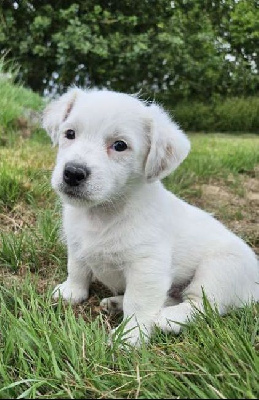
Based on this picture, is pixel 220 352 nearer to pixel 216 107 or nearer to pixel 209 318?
pixel 209 318

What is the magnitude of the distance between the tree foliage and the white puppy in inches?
520

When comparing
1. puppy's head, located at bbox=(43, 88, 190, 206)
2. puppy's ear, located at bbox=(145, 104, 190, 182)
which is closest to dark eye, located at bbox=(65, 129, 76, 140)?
puppy's head, located at bbox=(43, 88, 190, 206)

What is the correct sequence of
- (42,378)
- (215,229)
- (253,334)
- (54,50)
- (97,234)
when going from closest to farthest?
(42,378)
(253,334)
(97,234)
(215,229)
(54,50)

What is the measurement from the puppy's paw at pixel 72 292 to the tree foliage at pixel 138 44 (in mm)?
13198

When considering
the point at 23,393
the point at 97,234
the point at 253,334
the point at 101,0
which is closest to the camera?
the point at 23,393

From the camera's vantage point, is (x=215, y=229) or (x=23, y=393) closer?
(x=23, y=393)

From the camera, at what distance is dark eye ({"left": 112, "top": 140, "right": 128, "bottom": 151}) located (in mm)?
2898

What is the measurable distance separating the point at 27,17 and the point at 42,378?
55.9ft

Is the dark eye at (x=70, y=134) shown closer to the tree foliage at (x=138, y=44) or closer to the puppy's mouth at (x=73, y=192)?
the puppy's mouth at (x=73, y=192)

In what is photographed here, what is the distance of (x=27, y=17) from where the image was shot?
17.4 meters

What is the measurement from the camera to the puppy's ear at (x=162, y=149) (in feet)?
9.66

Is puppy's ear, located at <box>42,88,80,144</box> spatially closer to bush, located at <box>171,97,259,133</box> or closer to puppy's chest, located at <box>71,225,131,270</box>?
puppy's chest, located at <box>71,225,131,270</box>

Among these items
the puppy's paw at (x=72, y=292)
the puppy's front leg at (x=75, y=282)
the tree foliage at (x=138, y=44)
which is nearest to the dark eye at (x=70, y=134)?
the puppy's front leg at (x=75, y=282)

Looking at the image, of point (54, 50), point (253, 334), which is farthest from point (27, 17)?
point (253, 334)
